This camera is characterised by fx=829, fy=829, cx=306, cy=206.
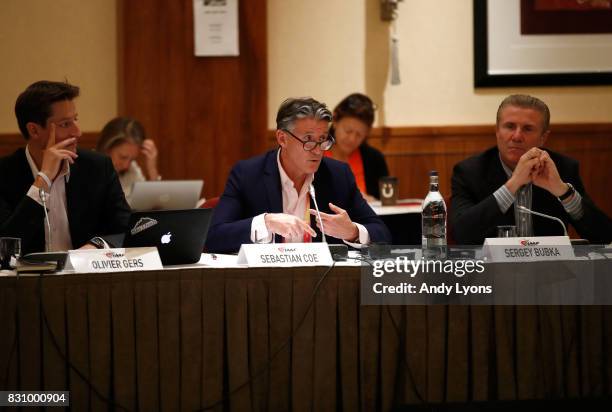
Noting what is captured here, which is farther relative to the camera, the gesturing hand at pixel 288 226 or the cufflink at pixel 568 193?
the cufflink at pixel 568 193

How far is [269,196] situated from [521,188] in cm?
98

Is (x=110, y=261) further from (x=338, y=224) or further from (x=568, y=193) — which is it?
(x=568, y=193)

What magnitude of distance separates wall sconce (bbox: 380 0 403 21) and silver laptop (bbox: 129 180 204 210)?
2067 millimetres

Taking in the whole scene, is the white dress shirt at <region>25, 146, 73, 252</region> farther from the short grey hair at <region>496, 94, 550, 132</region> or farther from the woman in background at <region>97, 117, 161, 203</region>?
the short grey hair at <region>496, 94, 550, 132</region>

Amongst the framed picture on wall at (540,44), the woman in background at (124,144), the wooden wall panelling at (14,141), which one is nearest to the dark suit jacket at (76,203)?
the woman in background at (124,144)

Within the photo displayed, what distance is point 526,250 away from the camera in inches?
104

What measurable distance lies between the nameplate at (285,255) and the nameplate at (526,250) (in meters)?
0.52

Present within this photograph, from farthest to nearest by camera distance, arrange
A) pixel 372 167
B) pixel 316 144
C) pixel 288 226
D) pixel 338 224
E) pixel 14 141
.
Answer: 1. pixel 14 141
2. pixel 372 167
3. pixel 316 144
4. pixel 338 224
5. pixel 288 226

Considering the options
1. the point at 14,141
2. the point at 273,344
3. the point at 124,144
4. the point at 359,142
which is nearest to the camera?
the point at 273,344

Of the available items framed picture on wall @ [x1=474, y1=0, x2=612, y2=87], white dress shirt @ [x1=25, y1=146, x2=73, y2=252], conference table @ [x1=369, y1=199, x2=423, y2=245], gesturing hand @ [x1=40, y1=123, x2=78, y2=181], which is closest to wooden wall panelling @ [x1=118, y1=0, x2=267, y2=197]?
A: conference table @ [x1=369, y1=199, x2=423, y2=245]

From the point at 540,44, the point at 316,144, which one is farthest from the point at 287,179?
the point at 540,44

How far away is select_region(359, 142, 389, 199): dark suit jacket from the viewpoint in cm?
539

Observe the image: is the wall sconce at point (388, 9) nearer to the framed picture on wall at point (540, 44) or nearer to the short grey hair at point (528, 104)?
the framed picture on wall at point (540, 44)

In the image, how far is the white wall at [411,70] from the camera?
18.8ft
